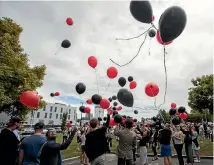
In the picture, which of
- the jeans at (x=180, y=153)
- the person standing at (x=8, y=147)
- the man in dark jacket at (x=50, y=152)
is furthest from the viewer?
the jeans at (x=180, y=153)

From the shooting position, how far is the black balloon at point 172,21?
415 centimetres

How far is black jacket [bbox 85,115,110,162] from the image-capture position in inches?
163

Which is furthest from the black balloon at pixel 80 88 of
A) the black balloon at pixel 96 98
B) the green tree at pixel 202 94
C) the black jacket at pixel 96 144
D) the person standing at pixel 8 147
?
the green tree at pixel 202 94

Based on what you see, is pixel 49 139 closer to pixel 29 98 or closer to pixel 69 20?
pixel 29 98

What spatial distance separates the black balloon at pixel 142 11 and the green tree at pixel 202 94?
25.0 meters

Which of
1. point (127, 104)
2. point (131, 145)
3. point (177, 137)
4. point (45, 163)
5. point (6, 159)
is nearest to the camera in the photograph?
point (45, 163)

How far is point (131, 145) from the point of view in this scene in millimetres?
5004

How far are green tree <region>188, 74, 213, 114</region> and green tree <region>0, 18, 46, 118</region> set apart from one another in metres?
19.7

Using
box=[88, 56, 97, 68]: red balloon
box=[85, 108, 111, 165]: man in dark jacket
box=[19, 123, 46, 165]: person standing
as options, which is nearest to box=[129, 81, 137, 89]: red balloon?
box=[88, 56, 97, 68]: red balloon

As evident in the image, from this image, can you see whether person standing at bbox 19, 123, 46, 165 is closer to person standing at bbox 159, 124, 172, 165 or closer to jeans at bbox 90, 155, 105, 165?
jeans at bbox 90, 155, 105, 165

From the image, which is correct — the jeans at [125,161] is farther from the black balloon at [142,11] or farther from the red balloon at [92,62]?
the red balloon at [92,62]

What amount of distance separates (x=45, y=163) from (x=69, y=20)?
5.69 m

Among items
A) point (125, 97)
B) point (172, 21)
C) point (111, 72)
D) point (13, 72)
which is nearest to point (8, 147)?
point (125, 97)

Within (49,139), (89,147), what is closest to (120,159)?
(89,147)
